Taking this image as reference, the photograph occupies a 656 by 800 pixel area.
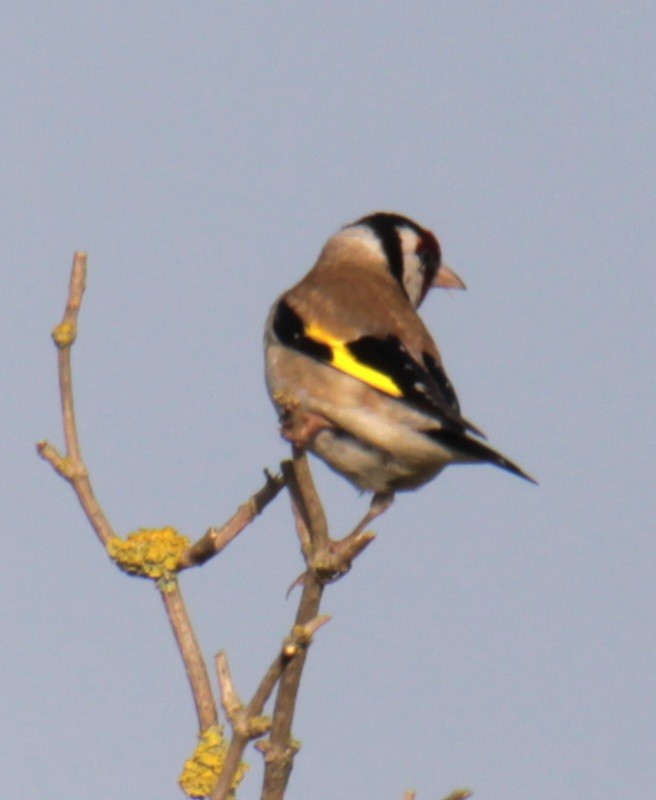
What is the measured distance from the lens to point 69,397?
321cm

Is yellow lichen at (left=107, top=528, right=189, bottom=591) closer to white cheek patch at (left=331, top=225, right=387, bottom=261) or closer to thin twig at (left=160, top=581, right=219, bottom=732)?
thin twig at (left=160, top=581, right=219, bottom=732)

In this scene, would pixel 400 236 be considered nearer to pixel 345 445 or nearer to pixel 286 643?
pixel 345 445

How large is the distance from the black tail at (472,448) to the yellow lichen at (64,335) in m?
2.25

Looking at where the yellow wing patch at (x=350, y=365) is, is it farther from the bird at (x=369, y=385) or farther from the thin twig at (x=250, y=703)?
the thin twig at (x=250, y=703)

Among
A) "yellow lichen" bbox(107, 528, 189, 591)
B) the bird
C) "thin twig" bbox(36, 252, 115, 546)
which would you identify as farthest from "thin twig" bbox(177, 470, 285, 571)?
the bird

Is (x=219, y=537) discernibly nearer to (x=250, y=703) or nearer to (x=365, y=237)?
(x=250, y=703)

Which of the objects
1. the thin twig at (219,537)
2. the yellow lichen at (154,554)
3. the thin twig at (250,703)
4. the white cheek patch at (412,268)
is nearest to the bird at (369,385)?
the white cheek patch at (412,268)

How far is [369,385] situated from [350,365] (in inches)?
6.1

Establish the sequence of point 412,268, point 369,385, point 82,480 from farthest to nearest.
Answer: point 412,268
point 369,385
point 82,480

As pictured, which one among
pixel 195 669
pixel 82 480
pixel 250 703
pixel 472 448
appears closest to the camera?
pixel 250 703

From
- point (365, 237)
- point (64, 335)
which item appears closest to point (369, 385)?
point (365, 237)

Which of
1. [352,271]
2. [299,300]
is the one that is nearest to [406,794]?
[299,300]

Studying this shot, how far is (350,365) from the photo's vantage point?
5957mm

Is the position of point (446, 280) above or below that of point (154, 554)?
above
